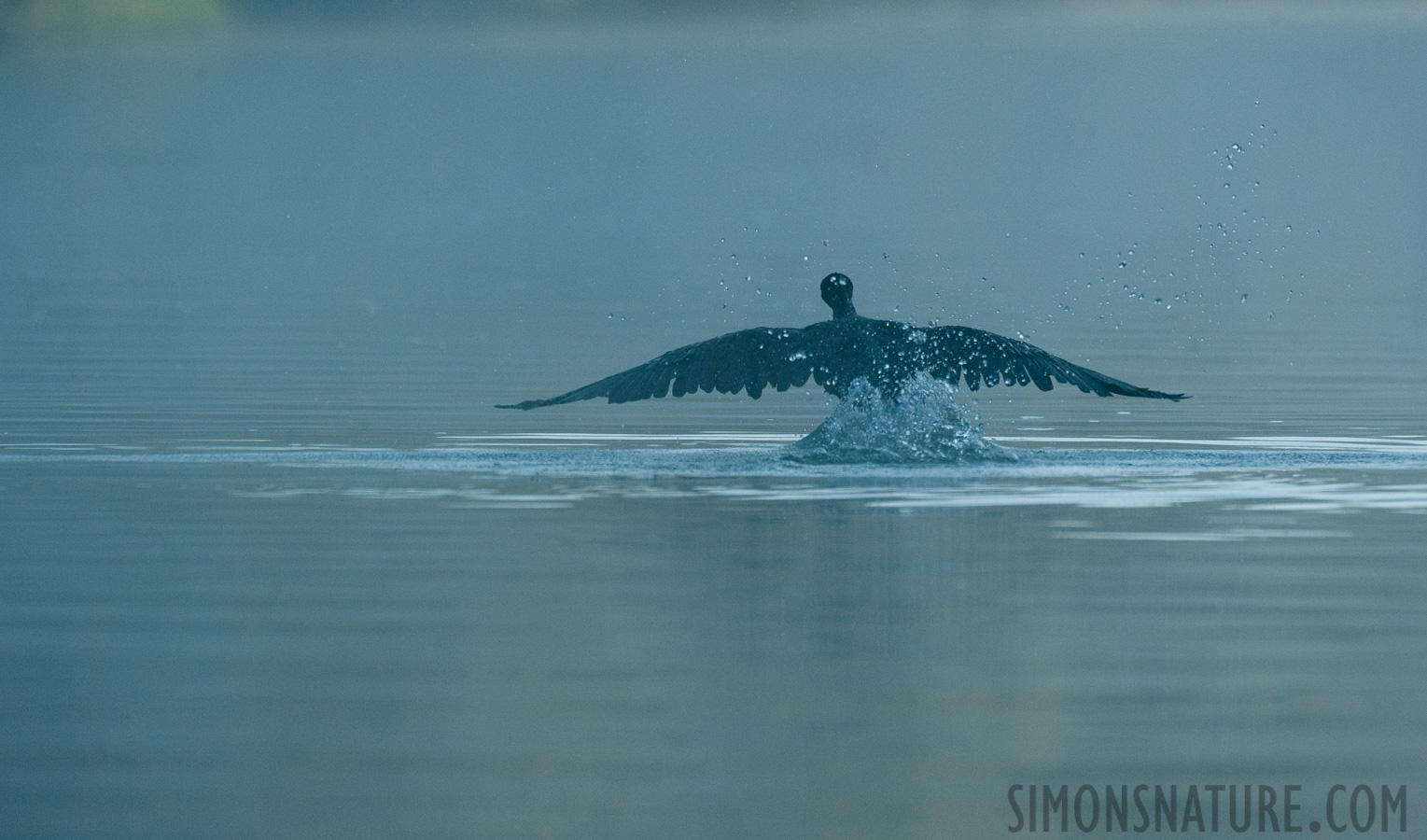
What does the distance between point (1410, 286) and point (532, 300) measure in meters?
28.6

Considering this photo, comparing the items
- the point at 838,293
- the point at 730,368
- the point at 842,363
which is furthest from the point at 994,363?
the point at 730,368

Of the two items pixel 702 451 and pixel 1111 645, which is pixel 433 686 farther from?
pixel 702 451

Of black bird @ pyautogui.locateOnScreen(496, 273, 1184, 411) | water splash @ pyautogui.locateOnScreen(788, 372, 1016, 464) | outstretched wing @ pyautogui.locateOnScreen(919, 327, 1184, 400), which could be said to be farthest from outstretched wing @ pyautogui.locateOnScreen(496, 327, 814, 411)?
outstretched wing @ pyautogui.locateOnScreen(919, 327, 1184, 400)

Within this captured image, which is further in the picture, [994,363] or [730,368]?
[994,363]

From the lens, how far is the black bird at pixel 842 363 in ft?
59.5

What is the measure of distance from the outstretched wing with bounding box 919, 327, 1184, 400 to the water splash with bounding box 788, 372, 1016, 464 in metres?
0.17

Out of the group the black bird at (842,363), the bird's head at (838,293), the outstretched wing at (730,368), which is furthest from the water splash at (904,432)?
the bird's head at (838,293)

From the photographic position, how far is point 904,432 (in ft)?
59.8

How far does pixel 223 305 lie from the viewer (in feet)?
213

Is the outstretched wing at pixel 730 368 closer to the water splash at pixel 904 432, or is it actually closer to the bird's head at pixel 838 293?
the water splash at pixel 904 432

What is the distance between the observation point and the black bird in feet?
59.5

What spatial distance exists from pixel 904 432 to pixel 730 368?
4.08ft

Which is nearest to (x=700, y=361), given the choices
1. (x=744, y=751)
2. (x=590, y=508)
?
(x=590, y=508)

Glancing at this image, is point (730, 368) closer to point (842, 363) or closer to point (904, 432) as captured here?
point (842, 363)
